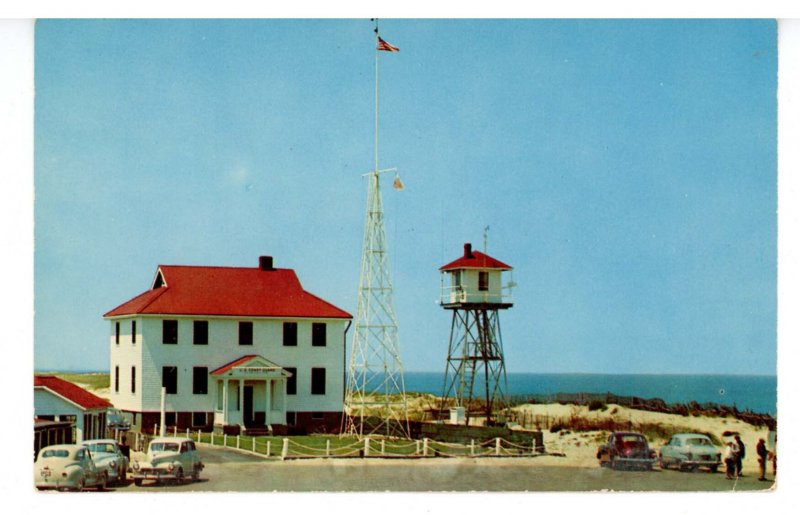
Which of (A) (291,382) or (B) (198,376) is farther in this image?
(A) (291,382)

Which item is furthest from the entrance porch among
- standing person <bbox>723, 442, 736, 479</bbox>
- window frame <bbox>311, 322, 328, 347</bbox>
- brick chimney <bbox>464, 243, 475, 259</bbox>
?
standing person <bbox>723, 442, 736, 479</bbox>

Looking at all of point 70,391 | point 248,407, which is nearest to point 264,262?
point 248,407

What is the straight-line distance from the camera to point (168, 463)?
70.6 feet

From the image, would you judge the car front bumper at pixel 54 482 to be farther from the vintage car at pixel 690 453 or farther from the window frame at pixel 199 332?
the vintage car at pixel 690 453

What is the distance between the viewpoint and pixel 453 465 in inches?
874

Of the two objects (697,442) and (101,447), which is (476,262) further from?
(101,447)

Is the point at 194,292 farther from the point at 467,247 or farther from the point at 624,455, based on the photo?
the point at 624,455

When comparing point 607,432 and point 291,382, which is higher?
point 291,382

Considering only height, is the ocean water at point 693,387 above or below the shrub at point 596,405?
above

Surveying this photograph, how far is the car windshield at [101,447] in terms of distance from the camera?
2150 cm

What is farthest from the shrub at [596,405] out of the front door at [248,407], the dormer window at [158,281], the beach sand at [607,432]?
the dormer window at [158,281]

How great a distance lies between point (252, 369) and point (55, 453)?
3.69 metres

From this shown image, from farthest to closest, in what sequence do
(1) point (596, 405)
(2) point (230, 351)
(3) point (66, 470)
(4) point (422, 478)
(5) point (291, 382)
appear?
(1) point (596, 405) < (5) point (291, 382) < (2) point (230, 351) < (4) point (422, 478) < (3) point (66, 470)

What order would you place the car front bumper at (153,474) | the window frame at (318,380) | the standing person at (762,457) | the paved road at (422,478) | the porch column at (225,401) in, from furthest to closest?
1. the window frame at (318,380)
2. the porch column at (225,401)
3. the standing person at (762,457)
4. the paved road at (422,478)
5. the car front bumper at (153,474)
